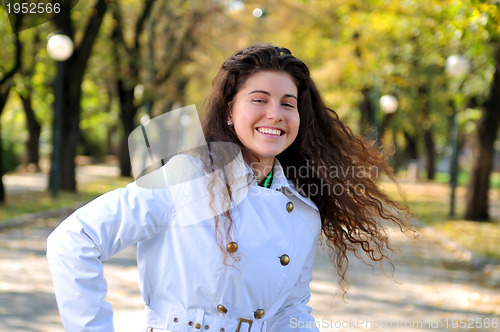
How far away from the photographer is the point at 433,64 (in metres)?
21.0

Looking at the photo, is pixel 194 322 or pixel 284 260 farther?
pixel 284 260

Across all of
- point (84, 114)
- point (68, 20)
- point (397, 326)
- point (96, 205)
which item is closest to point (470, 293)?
point (397, 326)

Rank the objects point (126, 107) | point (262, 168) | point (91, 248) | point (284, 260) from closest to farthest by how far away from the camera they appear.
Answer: point (91, 248) → point (284, 260) → point (262, 168) → point (126, 107)

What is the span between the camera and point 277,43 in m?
21.1

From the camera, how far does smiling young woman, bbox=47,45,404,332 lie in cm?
182

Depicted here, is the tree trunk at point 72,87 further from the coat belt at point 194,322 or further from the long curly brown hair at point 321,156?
the coat belt at point 194,322

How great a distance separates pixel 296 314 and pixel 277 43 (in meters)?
19.4

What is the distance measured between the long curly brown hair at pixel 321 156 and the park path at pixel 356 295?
1.97 metres

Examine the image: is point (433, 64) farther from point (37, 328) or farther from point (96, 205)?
point (96, 205)

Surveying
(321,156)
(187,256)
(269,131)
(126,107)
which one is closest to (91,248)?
(187,256)

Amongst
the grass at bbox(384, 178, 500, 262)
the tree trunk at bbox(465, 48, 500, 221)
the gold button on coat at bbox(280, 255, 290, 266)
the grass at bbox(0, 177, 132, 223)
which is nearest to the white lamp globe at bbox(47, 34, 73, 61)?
the grass at bbox(0, 177, 132, 223)

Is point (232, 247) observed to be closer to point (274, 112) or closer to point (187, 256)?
point (187, 256)

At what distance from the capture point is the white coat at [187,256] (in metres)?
1.79

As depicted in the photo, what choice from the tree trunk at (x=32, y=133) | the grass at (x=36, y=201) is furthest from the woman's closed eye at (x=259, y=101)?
the tree trunk at (x=32, y=133)
